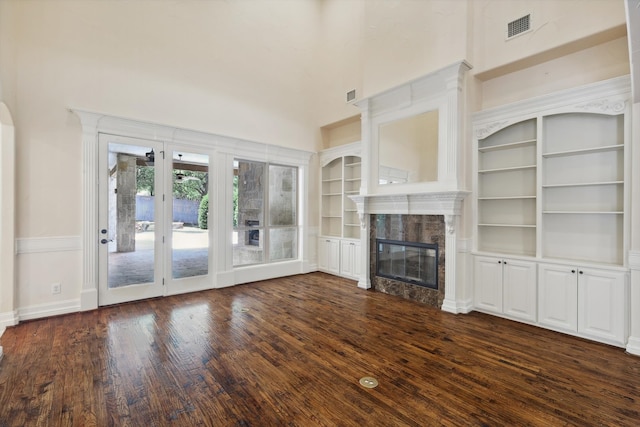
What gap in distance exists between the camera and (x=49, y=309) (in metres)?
3.85

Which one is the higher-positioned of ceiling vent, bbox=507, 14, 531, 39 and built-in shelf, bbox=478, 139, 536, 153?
ceiling vent, bbox=507, 14, 531, 39

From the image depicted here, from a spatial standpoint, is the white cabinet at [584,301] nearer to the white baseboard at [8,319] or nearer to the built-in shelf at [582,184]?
the built-in shelf at [582,184]

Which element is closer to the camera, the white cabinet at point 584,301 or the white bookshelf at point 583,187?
the white cabinet at point 584,301

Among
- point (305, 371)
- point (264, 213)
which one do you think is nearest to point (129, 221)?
point (264, 213)

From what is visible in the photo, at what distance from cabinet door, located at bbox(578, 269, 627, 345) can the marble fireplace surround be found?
129 cm

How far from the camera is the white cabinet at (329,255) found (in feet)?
20.9

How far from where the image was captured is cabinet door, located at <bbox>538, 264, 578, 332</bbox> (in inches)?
132

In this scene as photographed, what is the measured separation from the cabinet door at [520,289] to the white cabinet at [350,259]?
2631 mm

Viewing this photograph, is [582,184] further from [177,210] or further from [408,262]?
[177,210]

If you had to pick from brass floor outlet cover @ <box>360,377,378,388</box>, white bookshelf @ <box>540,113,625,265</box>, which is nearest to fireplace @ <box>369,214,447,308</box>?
white bookshelf @ <box>540,113,625,265</box>

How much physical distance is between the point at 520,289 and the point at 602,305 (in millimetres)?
765

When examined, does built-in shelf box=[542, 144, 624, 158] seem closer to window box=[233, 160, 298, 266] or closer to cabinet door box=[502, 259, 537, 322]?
cabinet door box=[502, 259, 537, 322]

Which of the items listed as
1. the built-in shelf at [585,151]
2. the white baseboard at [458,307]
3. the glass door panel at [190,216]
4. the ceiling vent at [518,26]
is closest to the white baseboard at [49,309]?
the glass door panel at [190,216]

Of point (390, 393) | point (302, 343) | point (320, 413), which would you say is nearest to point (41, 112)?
point (302, 343)
